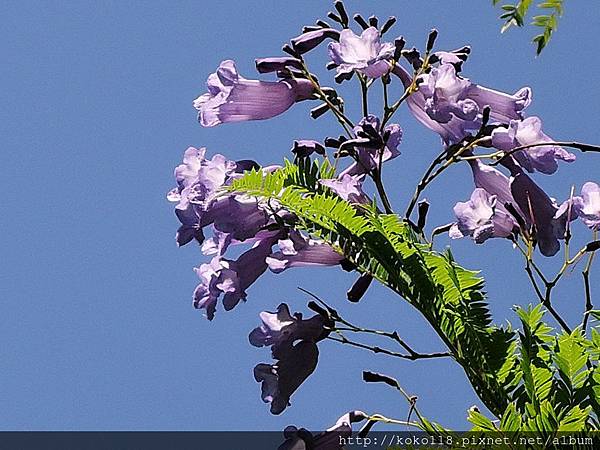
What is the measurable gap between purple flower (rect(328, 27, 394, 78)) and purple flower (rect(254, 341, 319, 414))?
298 millimetres

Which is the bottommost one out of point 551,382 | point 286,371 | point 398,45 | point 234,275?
point 551,382

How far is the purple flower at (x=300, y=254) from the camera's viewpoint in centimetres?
96

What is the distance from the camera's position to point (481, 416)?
81 cm

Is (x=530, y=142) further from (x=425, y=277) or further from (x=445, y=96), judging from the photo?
(x=425, y=277)

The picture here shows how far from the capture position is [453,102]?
0.97m

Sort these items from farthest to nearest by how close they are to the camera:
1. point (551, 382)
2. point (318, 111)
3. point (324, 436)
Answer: point (318, 111) < point (324, 436) < point (551, 382)

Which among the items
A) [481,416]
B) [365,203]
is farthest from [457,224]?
[481,416]

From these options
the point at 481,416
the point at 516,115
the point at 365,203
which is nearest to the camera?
the point at 481,416

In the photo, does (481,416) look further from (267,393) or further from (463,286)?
(267,393)

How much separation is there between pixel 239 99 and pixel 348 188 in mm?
204

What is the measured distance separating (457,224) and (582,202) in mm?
136

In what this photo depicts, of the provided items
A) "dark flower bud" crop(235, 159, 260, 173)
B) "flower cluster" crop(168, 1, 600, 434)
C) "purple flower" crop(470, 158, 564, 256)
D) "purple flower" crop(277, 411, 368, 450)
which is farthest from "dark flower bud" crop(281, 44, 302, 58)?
"purple flower" crop(277, 411, 368, 450)

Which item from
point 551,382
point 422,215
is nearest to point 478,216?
point 422,215

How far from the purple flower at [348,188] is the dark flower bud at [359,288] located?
8 cm
